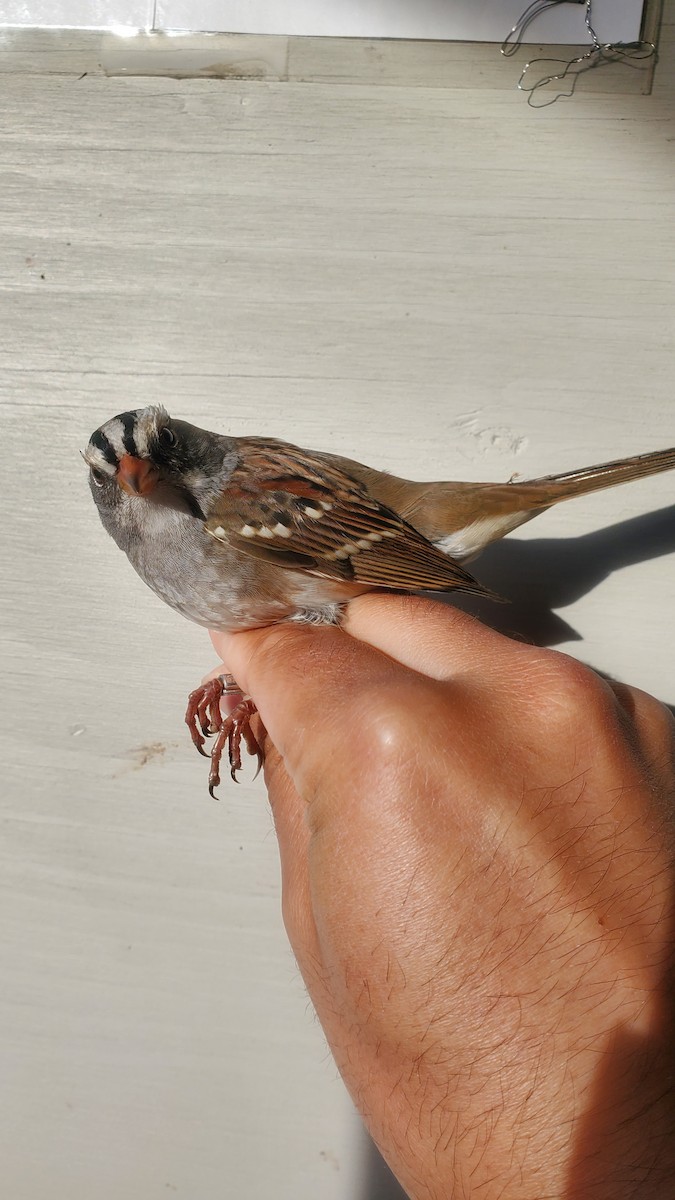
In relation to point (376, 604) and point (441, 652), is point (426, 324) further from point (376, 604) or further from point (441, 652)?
point (441, 652)

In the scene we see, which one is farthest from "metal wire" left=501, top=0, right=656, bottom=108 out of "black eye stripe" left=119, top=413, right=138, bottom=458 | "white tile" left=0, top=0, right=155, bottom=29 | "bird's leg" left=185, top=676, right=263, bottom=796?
"bird's leg" left=185, top=676, right=263, bottom=796

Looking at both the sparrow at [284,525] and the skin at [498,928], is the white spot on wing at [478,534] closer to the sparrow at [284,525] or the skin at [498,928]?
the sparrow at [284,525]

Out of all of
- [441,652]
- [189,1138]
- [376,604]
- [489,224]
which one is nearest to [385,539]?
[376,604]

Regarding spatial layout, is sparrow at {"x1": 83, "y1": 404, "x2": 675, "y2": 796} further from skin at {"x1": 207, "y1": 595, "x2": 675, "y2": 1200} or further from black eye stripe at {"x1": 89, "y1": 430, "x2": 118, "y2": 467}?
skin at {"x1": 207, "y1": 595, "x2": 675, "y2": 1200}

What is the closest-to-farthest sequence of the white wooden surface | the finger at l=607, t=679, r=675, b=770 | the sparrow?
the finger at l=607, t=679, r=675, b=770
the sparrow
the white wooden surface

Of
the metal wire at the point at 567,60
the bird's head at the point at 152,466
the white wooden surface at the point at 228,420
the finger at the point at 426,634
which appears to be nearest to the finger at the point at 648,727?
the finger at the point at 426,634

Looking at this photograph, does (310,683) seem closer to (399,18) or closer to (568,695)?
(568,695)

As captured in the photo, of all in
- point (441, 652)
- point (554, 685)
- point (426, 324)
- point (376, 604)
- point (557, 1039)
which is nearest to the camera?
point (557, 1039)
